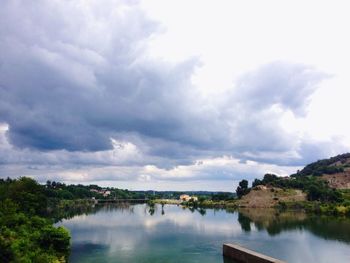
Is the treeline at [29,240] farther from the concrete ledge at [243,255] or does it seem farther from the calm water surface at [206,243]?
the concrete ledge at [243,255]

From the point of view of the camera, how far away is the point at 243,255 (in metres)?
65.9

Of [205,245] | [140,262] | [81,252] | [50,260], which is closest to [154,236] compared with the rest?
[205,245]

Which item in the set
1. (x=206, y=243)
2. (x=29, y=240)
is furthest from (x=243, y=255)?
(x=29, y=240)

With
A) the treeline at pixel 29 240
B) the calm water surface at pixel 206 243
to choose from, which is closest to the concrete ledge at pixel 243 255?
the calm water surface at pixel 206 243

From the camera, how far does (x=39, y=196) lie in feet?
372

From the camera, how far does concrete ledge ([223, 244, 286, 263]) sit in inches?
2334

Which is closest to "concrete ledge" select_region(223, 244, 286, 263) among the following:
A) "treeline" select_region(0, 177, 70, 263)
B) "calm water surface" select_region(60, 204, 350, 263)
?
"calm water surface" select_region(60, 204, 350, 263)

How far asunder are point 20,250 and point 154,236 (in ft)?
177

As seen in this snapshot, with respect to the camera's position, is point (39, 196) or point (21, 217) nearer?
point (21, 217)

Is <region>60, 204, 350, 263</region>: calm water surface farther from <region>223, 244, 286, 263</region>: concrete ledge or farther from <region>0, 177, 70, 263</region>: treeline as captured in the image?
<region>0, 177, 70, 263</region>: treeline

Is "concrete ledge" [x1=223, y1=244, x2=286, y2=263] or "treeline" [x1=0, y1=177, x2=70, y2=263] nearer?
"treeline" [x1=0, y1=177, x2=70, y2=263]

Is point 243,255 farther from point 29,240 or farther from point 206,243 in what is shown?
point 29,240

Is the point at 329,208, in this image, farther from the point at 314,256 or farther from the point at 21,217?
the point at 21,217

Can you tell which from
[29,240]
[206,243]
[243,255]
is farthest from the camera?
[206,243]
